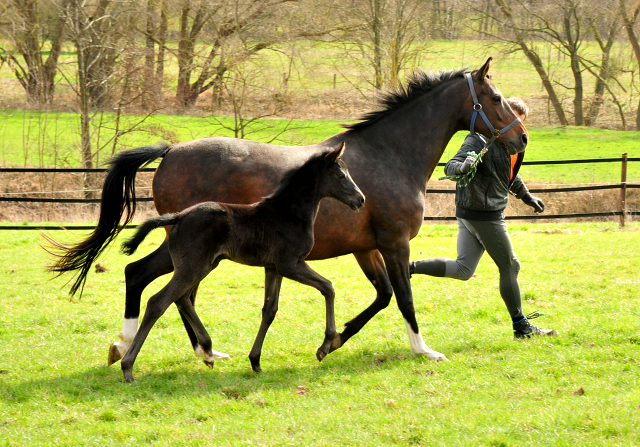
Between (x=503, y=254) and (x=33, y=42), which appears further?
(x=33, y=42)

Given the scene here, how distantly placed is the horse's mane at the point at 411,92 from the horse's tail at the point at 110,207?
1.80 meters

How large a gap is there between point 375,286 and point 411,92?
1.80 metres

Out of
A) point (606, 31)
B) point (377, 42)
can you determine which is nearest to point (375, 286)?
point (377, 42)

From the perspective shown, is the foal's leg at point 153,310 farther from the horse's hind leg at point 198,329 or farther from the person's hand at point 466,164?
the person's hand at point 466,164

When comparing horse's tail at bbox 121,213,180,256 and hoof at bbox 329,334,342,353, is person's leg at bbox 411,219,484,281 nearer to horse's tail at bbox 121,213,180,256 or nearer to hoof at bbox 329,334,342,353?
hoof at bbox 329,334,342,353

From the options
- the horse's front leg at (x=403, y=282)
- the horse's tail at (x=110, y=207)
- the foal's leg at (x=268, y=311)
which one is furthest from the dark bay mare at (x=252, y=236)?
the horse's tail at (x=110, y=207)

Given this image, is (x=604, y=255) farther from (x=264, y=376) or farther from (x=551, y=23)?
(x=551, y=23)

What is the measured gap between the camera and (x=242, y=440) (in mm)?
3689

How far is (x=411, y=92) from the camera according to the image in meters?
5.80

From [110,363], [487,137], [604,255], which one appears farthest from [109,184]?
[604,255]

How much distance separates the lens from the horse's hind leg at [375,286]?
217 inches

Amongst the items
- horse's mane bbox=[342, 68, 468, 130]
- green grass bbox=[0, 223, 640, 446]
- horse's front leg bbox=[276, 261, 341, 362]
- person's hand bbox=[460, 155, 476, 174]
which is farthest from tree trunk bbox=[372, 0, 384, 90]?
horse's front leg bbox=[276, 261, 341, 362]

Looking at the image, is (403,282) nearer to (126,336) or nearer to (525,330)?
(525,330)

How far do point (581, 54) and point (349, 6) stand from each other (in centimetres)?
1100
